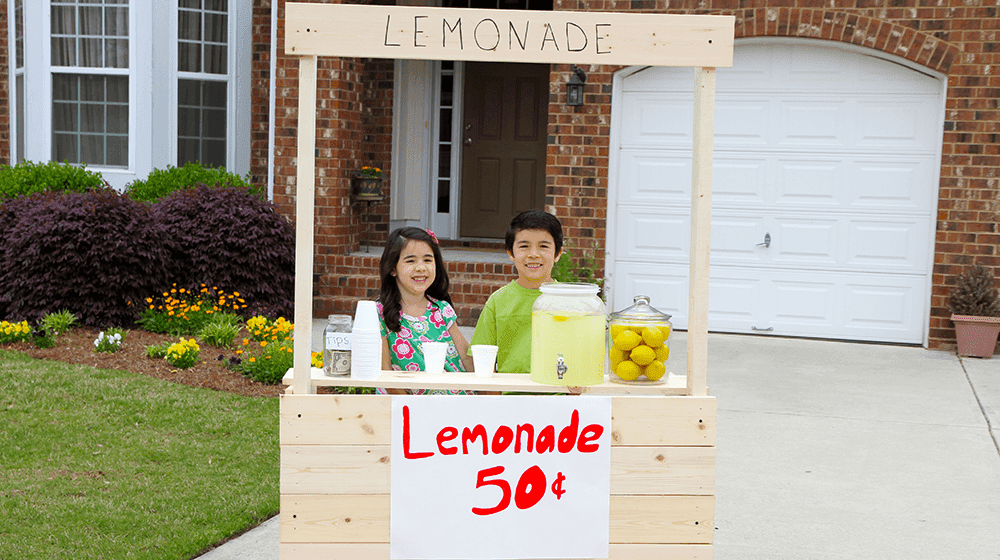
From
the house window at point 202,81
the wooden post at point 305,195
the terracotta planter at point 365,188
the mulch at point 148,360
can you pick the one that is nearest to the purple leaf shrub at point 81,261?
the mulch at point 148,360

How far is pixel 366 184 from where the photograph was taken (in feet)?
30.4

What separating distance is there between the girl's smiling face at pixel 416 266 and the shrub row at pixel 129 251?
14.9ft

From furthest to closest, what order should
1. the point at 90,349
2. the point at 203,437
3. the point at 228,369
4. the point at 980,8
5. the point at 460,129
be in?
the point at 460,129 → the point at 980,8 → the point at 90,349 → the point at 228,369 → the point at 203,437

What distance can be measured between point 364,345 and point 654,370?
78 centimetres

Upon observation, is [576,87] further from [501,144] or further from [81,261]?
[81,261]

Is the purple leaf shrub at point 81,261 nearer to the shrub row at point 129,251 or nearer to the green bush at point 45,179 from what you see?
the shrub row at point 129,251

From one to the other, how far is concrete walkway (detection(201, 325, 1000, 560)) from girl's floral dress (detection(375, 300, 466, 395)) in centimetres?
83

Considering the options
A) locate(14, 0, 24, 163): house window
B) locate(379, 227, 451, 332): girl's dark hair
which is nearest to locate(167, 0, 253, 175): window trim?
locate(14, 0, 24, 163): house window

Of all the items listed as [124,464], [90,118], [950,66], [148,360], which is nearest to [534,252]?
[124,464]

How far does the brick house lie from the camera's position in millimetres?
7969

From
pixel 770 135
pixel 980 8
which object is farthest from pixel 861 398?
pixel 980 8

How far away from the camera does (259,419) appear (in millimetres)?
5156

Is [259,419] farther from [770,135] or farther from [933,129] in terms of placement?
[933,129]

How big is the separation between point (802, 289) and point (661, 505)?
6.12 m
